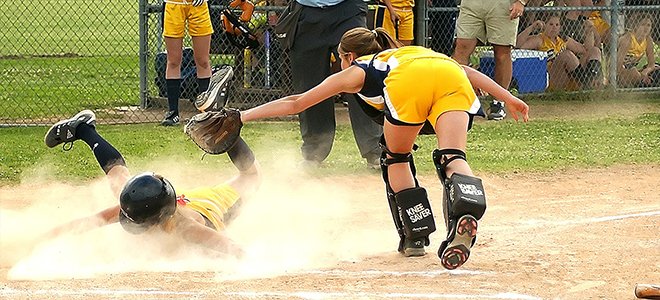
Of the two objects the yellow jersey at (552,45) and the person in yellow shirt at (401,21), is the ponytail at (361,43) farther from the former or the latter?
the yellow jersey at (552,45)

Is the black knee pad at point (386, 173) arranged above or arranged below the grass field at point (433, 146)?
above

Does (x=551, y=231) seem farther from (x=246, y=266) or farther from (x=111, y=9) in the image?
(x=111, y=9)

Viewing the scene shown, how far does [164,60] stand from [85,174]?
141 inches

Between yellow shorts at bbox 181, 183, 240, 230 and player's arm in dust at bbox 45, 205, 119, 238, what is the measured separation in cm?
44

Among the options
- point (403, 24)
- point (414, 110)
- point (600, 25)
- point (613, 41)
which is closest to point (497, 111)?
point (403, 24)

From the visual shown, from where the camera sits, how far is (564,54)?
1297 cm

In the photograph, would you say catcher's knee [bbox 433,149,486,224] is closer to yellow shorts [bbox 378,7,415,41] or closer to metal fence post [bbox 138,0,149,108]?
yellow shorts [bbox 378,7,415,41]

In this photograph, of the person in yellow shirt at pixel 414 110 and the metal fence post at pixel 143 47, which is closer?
the person in yellow shirt at pixel 414 110

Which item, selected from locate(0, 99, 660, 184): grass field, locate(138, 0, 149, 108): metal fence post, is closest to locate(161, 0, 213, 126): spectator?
locate(0, 99, 660, 184): grass field

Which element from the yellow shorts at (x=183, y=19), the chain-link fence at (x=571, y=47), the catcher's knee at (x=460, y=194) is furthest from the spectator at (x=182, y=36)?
the catcher's knee at (x=460, y=194)

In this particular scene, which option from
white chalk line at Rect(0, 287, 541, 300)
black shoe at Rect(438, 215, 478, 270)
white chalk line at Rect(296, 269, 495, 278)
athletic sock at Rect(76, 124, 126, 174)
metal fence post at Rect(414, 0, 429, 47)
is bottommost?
metal fence post at Rect(414, 0, 429, 47)

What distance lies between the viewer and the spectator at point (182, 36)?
10.7m

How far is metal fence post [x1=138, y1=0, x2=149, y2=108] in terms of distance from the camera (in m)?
11.9

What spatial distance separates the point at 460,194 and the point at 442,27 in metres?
7.78
